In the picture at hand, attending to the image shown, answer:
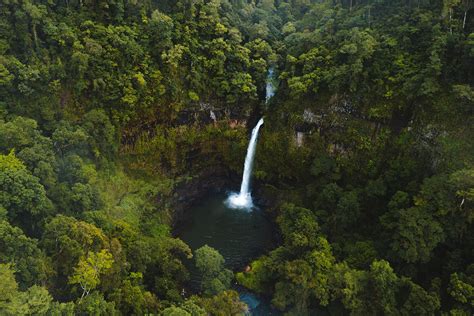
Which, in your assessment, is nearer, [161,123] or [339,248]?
[339,248]

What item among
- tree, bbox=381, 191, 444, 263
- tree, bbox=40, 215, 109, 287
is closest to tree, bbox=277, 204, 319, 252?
tree, bbox=381, 191, 444, 263

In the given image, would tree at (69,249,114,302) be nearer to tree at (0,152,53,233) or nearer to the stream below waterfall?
tree at (0,152,53,233)

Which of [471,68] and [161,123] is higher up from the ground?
[471,68]

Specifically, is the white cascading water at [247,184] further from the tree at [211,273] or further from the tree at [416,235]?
the tree at [416,235]

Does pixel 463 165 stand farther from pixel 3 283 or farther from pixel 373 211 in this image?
pixel 3 283

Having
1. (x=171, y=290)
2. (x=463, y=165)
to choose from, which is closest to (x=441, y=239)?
(x=463, y=165)

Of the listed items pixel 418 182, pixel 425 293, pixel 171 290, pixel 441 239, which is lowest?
pixel 171 290

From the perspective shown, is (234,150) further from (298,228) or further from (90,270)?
(90,270)
